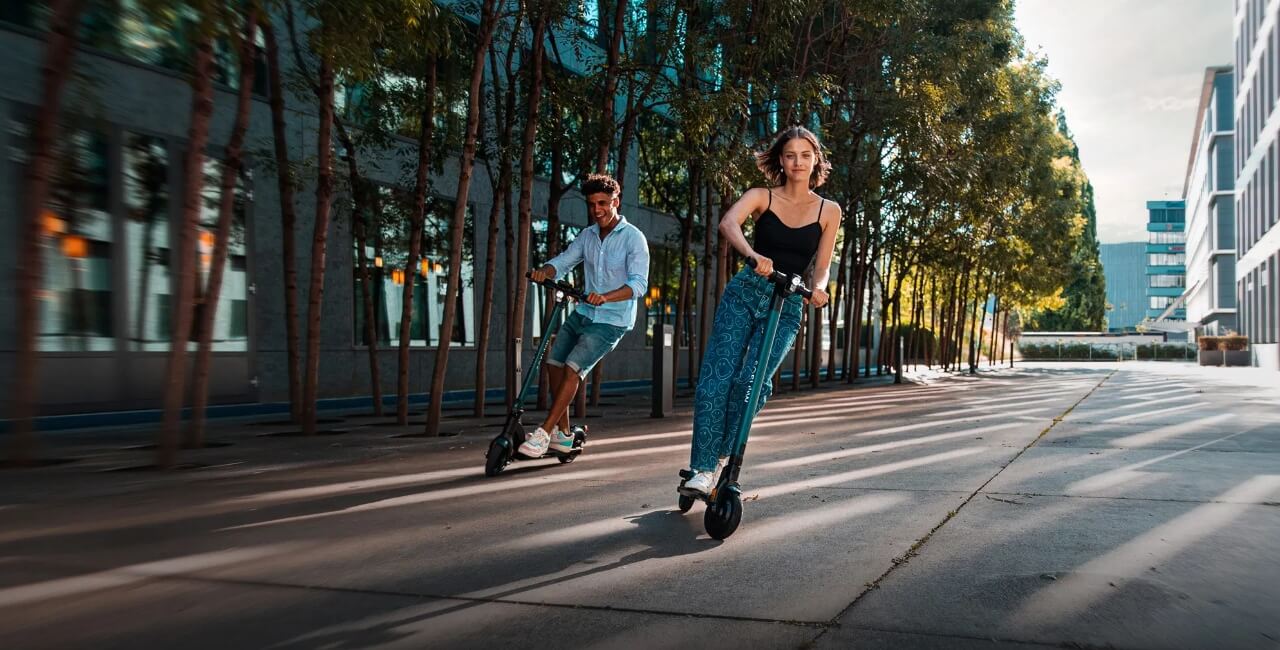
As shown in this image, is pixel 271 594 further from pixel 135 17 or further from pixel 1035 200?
pixel 1035 200

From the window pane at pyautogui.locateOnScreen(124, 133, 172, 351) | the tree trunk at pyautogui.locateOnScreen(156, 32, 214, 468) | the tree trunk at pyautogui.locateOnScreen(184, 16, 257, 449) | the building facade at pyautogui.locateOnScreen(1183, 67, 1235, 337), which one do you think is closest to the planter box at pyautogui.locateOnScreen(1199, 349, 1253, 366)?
the building facade at pyautogui.locateOnScreen(1183, 67, 1235, 337)

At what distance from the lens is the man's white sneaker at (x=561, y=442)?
695cm

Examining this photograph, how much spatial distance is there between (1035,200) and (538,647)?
33054 mm

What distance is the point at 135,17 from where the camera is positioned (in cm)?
660

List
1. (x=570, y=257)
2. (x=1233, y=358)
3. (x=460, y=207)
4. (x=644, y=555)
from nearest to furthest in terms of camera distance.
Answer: (x=644, y=555), (x=570, y=257), (x=460, y=207), (x=1233, y=358)

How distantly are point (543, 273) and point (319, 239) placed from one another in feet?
14.8

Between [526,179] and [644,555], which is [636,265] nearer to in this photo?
[644,555]

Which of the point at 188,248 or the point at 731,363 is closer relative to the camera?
the point at 731,363

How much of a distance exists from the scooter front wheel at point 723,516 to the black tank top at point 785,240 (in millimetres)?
1228

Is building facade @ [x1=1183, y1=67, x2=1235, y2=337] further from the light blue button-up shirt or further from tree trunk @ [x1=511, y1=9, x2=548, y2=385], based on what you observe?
the light blue button-up shirt

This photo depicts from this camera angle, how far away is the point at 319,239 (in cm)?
990

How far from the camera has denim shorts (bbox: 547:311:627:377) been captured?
21.6 ft

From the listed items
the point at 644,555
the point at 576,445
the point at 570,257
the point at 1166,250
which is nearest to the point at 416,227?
the point at 570,257

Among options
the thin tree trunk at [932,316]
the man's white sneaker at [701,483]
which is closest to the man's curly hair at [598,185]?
the man's white sneaker at [701,483]
